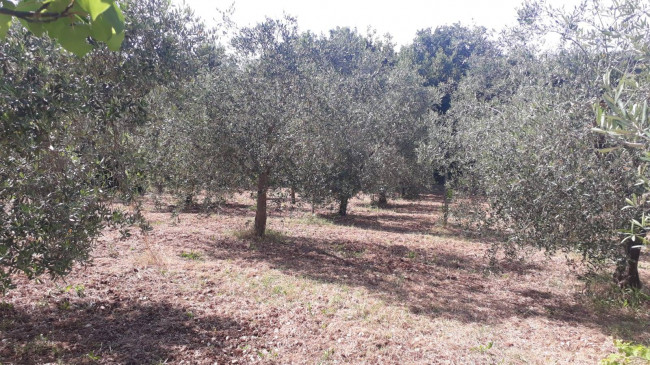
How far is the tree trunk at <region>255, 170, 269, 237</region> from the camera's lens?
37.9 feet

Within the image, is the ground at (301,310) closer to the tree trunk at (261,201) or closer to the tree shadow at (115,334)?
the tree shadow at (115,334)

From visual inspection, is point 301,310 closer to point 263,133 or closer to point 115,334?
point 115,334

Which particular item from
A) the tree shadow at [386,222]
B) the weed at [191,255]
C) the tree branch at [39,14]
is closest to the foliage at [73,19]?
the tree branch at [39,14]

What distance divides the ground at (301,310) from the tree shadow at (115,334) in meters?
0.02

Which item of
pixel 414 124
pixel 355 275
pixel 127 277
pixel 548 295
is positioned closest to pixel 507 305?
pixel 548 295

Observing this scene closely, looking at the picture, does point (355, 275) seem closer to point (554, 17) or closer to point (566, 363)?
point (566, 363)

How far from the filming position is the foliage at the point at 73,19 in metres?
1.09

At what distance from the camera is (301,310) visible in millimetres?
7121

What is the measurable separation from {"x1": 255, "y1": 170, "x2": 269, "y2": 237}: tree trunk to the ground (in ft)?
1.62

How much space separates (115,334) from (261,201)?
22.0 feet

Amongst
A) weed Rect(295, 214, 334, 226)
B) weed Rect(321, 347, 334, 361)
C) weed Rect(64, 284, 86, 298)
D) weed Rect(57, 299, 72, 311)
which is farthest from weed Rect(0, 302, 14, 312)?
weed Rect(295, 214, 334, 226)

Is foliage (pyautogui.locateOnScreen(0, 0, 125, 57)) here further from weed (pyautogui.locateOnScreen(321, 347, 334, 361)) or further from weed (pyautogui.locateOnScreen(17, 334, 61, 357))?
weed (pyautogui.locateOnScreen(321, 347, 334, 361))

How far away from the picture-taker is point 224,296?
758 cm


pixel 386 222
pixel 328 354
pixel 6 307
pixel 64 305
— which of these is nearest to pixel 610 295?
pixel 328 354
